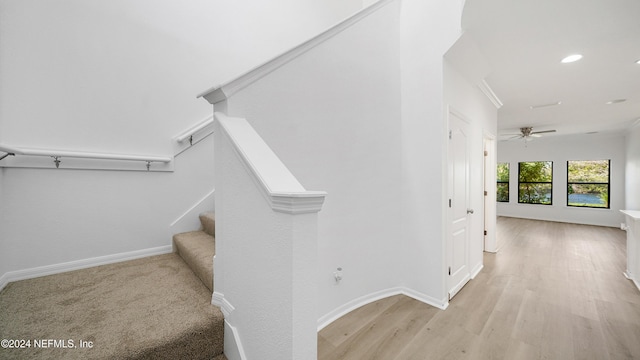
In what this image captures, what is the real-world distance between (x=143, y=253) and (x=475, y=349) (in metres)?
2.87

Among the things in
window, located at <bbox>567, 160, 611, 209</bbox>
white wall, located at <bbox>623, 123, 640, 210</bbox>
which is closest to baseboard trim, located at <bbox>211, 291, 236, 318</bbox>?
white wall, located at <bbox>623, 123, 640, 210</bbox>

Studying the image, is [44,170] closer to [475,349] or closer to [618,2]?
[475,349]

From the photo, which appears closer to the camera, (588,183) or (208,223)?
(208,223)

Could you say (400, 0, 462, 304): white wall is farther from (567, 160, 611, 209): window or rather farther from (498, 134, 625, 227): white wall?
(567, 160, 611, 209): window

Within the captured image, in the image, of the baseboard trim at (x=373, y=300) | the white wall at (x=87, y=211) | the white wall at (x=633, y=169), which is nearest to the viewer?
the white wall at (x=87, y=211)

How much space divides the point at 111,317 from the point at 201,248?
25.4 inches

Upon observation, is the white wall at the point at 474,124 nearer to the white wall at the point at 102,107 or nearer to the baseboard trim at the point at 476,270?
the baseboard trim at the point at 476,270

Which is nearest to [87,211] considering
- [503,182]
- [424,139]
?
[424,139]

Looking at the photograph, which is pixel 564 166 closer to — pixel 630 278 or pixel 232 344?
pixel 630 278

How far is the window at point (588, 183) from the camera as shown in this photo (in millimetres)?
6680

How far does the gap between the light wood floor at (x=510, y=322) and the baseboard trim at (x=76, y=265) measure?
1.73 metres

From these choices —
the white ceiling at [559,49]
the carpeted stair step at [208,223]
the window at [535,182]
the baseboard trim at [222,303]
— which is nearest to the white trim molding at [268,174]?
the baseboard trim at [222,303]

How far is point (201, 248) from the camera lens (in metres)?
1.85

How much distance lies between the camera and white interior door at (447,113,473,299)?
8.14 ft
